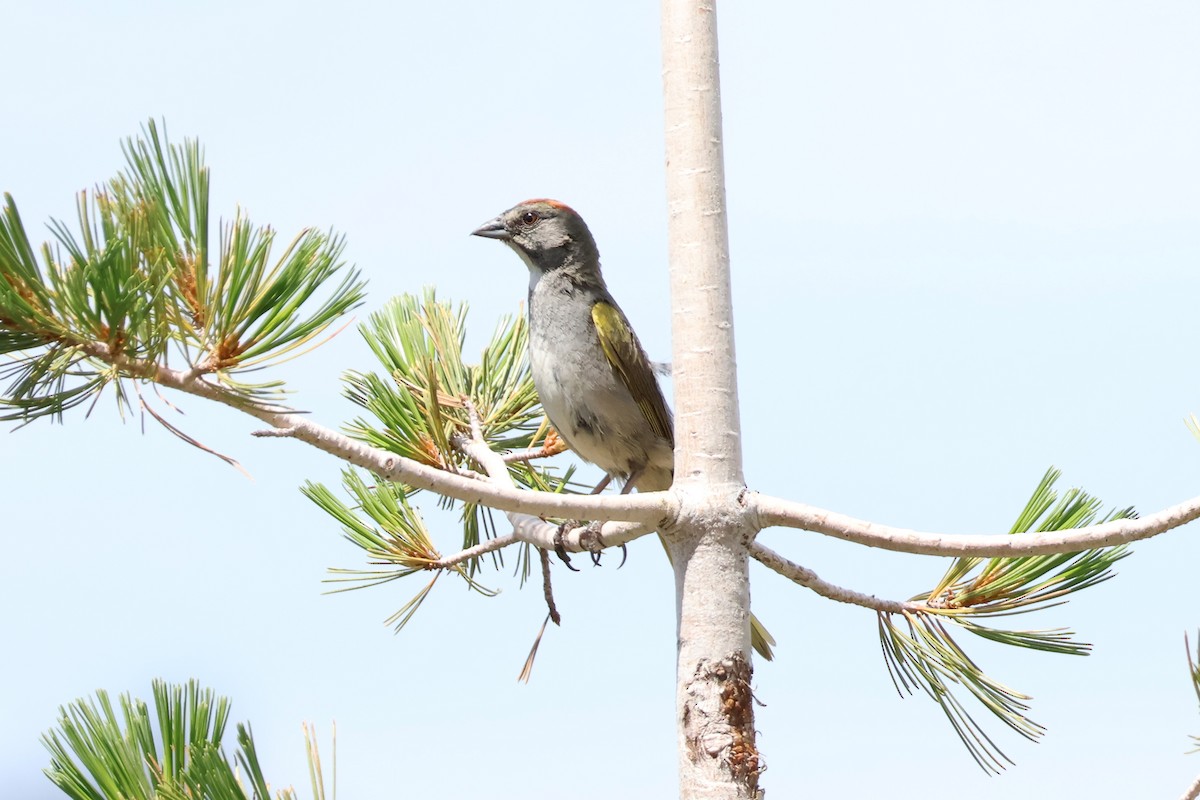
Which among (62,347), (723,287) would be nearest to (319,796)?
(62,347)

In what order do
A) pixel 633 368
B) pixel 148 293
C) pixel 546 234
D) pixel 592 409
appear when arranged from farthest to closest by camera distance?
pixel 546 234 < pixel 633 368 < pixel 592 409 < pixel 148 293

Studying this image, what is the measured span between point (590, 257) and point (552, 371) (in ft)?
2.39

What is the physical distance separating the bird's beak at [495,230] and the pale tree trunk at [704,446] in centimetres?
188

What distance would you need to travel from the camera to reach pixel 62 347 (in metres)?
2.61

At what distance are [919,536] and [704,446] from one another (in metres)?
0.58

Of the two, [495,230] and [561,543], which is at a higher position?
[495,230]

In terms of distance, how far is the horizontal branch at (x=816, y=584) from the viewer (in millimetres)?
3318

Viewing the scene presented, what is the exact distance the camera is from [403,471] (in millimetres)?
2746

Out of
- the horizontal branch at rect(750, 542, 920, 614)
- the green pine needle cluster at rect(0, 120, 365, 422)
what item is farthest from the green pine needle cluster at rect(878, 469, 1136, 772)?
the green pine needle cluster at rect(0, 120, 365, 422)

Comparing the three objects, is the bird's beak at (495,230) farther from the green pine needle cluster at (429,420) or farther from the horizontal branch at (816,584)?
the horizontal branch at (816,584)

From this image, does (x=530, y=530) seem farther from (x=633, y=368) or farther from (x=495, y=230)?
(x=495, y=230)

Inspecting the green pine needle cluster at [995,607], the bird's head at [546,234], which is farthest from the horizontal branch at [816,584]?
the bird's head at [546,234]

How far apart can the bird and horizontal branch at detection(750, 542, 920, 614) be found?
1.27 meters

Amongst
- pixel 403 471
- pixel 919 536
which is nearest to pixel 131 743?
pixel 403 471
